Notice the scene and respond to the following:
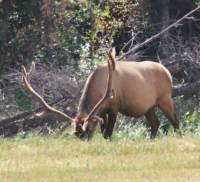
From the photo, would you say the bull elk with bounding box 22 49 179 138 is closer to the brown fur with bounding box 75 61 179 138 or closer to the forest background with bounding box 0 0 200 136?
the brown fur with bounding box 75 61 179 138

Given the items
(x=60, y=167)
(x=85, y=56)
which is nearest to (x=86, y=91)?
(x=60, y=167)

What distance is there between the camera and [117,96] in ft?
53.4

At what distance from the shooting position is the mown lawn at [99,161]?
10617 millimetres

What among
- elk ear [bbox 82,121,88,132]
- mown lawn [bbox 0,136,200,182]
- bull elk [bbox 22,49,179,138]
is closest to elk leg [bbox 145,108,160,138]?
bull elk [bbox 22,49,179,138]

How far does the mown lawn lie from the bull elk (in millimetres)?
806

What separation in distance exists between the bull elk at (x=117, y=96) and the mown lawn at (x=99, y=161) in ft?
2.65

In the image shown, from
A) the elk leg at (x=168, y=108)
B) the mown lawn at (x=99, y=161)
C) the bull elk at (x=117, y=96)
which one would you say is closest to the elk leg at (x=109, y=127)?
the bull elk at (x=117, y=96)

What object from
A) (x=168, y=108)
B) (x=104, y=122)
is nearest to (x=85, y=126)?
(x=104, y=122)

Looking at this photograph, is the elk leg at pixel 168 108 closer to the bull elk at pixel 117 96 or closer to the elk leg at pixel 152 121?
the bull elk at pixel 117 96

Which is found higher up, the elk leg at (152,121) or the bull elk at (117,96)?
the bull elk at (117,96)

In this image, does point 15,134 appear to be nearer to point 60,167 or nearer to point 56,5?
point 56,5

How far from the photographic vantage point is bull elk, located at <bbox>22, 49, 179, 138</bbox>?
50.1 feet

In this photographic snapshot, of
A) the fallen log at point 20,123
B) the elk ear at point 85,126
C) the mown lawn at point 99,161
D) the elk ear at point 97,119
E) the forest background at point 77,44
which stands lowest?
the fallen log at point 20,123

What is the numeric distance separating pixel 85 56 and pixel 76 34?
676 millimetres
